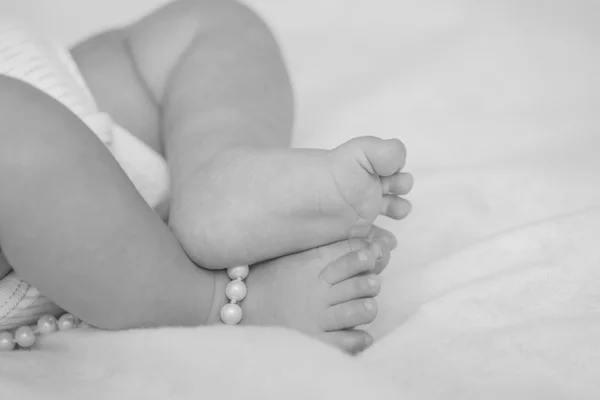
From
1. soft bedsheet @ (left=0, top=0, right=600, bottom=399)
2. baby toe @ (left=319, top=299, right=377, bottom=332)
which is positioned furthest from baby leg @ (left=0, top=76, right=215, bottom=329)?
baby toe @ (left=319, top=299, right=377, bottom=332)

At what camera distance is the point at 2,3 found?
1.56 meters

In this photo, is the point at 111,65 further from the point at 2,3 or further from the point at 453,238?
the point at 2,3

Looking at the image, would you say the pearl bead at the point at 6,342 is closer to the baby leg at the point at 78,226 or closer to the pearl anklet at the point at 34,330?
the pearl anklet at the point at 34,330

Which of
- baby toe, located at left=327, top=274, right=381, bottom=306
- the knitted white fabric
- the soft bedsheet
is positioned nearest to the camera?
the soft bedsheet

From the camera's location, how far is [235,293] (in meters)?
0.75

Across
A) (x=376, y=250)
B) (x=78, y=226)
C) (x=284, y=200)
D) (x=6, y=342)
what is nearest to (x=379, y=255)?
(x=376, y=250)

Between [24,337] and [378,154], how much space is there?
16.7 inches

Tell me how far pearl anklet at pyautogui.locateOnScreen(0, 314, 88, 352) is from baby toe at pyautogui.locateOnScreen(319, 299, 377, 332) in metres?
0.27

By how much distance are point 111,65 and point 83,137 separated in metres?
0.31

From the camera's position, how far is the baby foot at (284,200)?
2.25 ft

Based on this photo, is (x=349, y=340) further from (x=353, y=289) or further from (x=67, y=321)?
(x=67, y=321)

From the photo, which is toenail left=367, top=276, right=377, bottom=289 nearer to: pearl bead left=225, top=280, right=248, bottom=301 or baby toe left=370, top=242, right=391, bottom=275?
baby toe left=370, top=242, right=391, bottom=275

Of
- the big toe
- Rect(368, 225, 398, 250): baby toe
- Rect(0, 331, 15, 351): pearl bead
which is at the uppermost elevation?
the big toe

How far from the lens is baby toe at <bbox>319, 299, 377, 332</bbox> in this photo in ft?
2.28
